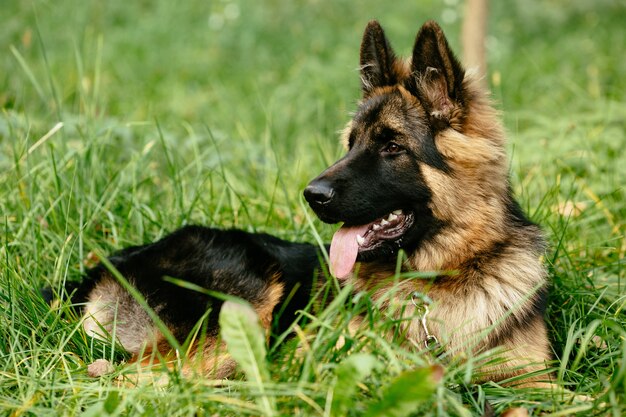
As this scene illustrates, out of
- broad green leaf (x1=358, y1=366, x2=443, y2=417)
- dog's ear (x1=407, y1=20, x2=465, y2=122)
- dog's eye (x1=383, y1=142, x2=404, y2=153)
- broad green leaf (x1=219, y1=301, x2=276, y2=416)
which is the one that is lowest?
broad green leaf (x1=358, y1=366, x2=443, y2=417)

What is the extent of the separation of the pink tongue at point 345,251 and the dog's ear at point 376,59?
3.08ft

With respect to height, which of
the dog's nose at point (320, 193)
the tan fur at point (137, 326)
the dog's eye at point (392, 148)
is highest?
the dog's eye at point (392, 148)

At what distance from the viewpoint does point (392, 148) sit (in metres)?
3.31

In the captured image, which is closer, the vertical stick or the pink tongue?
the pink tongue

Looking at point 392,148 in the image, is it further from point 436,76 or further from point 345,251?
point 345,251

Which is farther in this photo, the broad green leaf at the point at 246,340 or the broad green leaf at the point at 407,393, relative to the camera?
the broad green leaf at the point at 246,340

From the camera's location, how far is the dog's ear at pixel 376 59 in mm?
3543

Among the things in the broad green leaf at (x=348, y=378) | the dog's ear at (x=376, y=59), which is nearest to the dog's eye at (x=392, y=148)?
the dog's ear at (x=376, y=59)

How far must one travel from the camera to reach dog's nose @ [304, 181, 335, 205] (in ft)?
10.2

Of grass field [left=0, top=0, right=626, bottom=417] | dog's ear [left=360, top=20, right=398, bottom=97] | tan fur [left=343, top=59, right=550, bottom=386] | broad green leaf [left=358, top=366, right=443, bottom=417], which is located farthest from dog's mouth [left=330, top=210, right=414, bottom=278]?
broad green leaf [left=358, top=366, right=443, bottom=417]

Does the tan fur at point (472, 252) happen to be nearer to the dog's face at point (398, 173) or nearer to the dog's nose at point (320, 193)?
the dog's face at point (398, 173)

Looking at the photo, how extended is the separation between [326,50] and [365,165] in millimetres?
7225

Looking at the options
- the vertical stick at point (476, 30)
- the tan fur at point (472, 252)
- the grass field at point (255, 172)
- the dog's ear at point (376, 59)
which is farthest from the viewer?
the vertical stick at point (476, 30)

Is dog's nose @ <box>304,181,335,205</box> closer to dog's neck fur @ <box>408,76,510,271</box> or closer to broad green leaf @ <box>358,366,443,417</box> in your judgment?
dog's neck fur @ <box>408,76,510,271</box>
